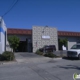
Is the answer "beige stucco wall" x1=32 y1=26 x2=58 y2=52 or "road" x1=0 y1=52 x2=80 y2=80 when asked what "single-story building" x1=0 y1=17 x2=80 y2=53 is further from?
"road" x1=0 y1=52 x2=80 y2=80

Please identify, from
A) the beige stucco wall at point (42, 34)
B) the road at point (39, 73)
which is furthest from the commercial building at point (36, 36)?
the road at point (39, 73)

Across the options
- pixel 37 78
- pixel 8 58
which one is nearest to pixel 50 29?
pixel 8 58

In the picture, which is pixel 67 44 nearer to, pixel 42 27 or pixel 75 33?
pixel 75 33

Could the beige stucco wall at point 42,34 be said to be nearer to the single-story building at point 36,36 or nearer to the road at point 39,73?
the single-story building at point 36,36

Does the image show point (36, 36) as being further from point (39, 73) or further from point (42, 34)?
point (39, 73)

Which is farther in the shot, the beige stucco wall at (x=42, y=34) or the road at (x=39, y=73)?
the beige stucco wall at (x=42, y=34)

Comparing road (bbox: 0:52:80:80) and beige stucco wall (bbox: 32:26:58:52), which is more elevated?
beige stucco wall (bbox: 32:26:58:52)

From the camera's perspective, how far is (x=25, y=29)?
132 feet

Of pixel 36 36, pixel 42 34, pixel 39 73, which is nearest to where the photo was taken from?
pixel 39 73

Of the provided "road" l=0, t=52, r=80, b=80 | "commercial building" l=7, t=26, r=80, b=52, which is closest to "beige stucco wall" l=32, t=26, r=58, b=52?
"commercial building" l=7, t=26, r=80, b=52

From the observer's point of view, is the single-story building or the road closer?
the road

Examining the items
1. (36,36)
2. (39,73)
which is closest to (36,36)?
(36,36)

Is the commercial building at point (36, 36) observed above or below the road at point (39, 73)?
above

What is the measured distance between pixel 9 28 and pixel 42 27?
8.50 meters
